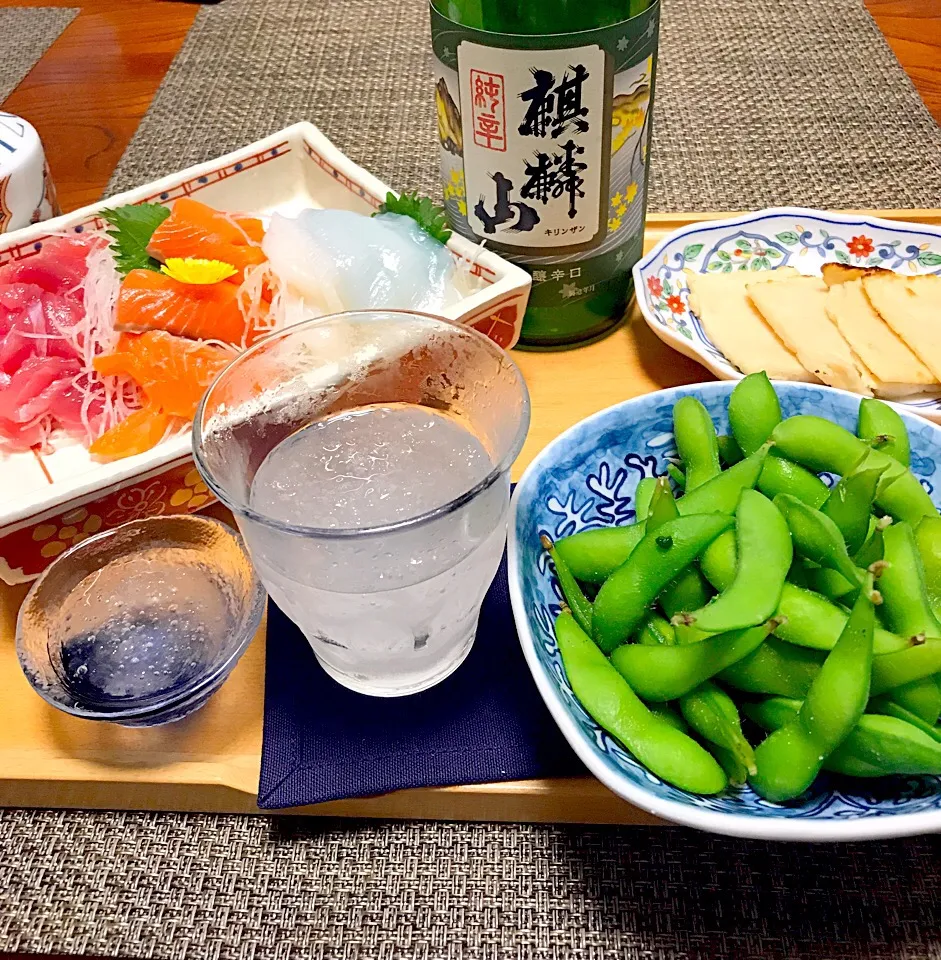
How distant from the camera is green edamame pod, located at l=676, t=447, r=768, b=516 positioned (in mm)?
641

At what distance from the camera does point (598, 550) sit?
656 millimetres

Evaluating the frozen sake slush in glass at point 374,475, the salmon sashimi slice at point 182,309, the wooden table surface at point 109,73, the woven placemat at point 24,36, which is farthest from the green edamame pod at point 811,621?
the woven placemat at point 24,36

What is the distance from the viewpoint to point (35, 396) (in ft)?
2.87

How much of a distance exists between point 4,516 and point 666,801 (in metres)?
0.56

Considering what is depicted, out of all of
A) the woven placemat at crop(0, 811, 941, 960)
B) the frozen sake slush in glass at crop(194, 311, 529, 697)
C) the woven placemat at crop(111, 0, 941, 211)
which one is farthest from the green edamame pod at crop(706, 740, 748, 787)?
the woven placemat at crop(111, 0, 941, 211)

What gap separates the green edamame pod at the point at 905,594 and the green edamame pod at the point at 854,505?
2 cm

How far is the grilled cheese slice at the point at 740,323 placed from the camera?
2.88 ft

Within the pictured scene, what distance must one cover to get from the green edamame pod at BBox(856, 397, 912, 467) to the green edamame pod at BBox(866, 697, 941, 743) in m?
0.22

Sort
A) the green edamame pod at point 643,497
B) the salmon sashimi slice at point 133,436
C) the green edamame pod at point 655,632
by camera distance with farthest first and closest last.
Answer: the salmon sashimi slice at point 133,436 → the green edamame pod at point 643,497 → the green edamame pod at point 655,632

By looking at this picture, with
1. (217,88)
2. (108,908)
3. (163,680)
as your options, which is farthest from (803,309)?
(217,88)

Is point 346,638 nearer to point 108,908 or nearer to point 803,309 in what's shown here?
point 108,908

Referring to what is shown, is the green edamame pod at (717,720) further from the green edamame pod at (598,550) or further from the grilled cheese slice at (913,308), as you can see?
the grilled cheese slice at (913,308)

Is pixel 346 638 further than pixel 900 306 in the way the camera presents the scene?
No

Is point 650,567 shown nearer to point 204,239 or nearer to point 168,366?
point 168,366
